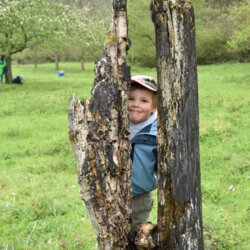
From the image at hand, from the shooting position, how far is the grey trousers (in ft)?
15.2

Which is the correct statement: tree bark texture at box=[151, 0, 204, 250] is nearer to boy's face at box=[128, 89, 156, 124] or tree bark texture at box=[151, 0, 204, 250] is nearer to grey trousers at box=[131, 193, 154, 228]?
boy's face at box=[128, 89, 156, 124]

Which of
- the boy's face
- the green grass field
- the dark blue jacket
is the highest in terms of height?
the boy's face

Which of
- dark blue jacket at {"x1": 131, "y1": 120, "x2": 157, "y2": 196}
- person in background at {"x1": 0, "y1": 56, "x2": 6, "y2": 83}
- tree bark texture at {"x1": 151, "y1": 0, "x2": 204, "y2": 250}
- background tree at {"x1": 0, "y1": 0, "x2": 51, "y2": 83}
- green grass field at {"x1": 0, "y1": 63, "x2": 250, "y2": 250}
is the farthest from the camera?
person in background at {"x1": 0, "y1": 56, "x2": 6, "y2": 83}

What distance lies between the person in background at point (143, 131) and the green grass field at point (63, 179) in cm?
235

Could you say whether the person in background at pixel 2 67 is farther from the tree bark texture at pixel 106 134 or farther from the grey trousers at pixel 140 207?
the tree bark texture at pixel 106 134

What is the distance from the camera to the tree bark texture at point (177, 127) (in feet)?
12.5

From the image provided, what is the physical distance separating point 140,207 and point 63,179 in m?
5.94

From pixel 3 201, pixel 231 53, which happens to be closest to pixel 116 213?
pixel 3 201

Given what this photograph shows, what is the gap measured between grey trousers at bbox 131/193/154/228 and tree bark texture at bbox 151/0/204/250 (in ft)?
1.94

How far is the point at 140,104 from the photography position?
438cm

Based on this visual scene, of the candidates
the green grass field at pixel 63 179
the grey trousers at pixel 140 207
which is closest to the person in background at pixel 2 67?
the green grass field at pixel 63 179

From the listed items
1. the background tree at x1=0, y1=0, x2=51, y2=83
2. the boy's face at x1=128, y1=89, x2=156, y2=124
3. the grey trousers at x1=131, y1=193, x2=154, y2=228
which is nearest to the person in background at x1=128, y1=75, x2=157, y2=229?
the boy's face at x1=128, y1=89, x2=156, y2=124

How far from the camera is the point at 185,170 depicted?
12.9 ft

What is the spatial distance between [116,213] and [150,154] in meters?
0.55
